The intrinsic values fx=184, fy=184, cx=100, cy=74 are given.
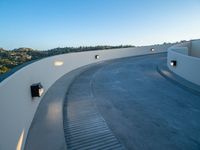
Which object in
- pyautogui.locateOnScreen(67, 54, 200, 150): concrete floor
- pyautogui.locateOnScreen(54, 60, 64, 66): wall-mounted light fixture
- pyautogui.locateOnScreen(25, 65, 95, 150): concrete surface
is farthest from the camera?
pyautogui.locateOnScreen(54, 60, 64, 66): wall-mounted light fixture

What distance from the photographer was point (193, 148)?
3.73m

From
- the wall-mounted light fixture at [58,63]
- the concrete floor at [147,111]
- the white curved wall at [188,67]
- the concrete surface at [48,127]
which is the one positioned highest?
the wall-mounted light fixture at [58,63]

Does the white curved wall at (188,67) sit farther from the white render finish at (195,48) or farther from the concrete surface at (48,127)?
the white render finish at (195,48)

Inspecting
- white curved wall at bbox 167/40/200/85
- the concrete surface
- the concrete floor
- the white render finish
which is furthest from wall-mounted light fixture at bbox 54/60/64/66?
the white render finish

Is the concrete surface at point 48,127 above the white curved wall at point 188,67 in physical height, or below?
below

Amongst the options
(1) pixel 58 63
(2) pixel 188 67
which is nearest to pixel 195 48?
(2) pixel 188 67

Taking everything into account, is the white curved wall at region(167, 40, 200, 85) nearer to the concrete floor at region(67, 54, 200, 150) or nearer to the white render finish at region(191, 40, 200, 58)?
the concrete floor at region(67, 54, 200, 150)

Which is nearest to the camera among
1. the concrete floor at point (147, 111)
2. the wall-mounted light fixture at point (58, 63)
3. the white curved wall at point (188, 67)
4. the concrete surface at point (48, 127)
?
the concrete surface at point (48, 127)

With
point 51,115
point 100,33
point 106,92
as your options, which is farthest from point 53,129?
point 100,33

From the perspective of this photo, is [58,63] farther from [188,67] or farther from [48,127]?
[188,67]

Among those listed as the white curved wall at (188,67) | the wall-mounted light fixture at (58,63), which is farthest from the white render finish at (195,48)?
the wall-mounted light fixture at (58,63)

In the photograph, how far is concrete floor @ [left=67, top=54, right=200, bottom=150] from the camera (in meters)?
4.02

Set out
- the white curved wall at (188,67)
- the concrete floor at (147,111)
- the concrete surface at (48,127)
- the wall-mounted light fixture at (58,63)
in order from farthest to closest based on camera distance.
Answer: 1. the wall-mounted light fixture at (58,63)
2. the white curved wall at (188,67)
3. the concrete floor at (147,111)
4. the concrete surface at (48,127)

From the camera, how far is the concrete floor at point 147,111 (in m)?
Result: 4.02
